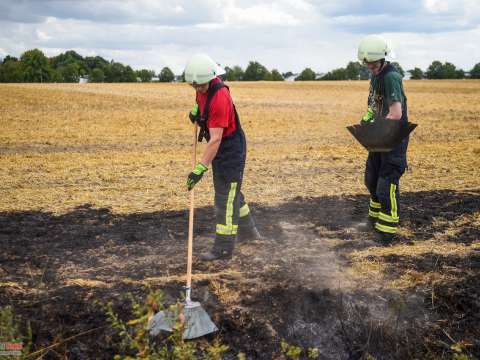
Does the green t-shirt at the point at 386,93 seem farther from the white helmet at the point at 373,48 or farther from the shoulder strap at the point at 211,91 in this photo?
the shoulder strap at the point at 211,91

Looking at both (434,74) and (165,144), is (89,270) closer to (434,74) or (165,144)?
(165,144)

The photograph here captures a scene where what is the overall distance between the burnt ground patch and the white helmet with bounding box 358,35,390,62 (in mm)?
2003

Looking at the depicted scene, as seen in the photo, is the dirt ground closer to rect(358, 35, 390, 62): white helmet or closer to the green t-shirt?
the green t-shirt

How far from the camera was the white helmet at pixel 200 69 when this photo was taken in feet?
15.0

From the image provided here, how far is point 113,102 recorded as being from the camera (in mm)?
23625

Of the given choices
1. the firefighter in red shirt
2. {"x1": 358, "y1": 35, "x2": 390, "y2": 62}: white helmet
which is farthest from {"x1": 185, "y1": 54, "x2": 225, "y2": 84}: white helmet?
{"x1": 358, "y1": 35, "x2": 390, "y2": 62}: white helmet

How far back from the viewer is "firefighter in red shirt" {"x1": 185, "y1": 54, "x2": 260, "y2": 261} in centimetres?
462

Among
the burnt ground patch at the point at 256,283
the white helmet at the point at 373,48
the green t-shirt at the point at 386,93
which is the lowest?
the burnt ground patch at the point at 256,283

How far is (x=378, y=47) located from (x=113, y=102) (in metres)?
19.9

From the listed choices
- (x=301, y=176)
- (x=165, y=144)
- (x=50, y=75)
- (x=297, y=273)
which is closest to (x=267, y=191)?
(x=301, y=176)

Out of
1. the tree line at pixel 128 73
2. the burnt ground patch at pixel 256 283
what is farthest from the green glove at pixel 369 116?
the tree line at pixel 128 73

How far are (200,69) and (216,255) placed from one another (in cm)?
184

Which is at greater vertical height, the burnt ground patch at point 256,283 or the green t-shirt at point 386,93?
the green t-shirt at point 386,93

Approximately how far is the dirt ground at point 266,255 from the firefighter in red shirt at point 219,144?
395 millimetres
